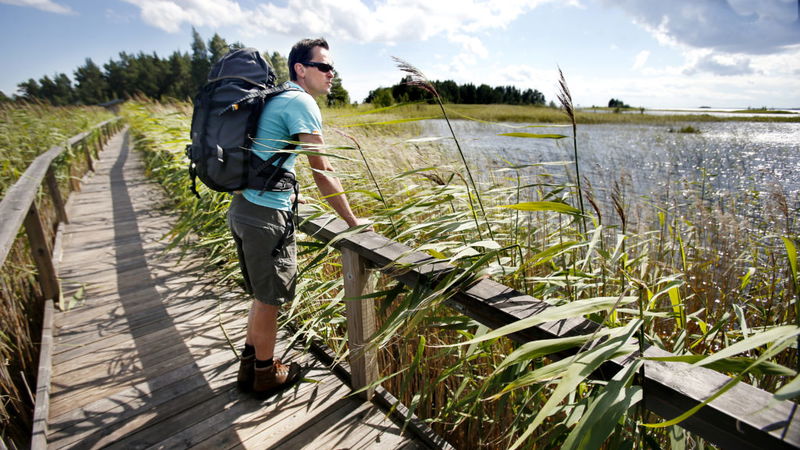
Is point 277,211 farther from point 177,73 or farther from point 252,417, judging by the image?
point 177,73

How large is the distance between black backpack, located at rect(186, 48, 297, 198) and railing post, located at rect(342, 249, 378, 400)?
440 mm

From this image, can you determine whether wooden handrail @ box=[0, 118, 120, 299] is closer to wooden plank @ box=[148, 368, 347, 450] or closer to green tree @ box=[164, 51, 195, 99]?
wooden plank @ box=[148, 368, 347, 450]

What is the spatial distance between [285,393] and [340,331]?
60 cm

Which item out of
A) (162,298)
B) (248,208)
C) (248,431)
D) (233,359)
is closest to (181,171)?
(162,298)

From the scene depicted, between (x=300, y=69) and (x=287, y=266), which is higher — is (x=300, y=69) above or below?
above

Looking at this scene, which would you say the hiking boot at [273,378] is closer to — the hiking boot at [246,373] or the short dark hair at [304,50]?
the hiking boot at [246,373]

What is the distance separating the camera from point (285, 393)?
6.08 ft

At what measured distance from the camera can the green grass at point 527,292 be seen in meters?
0.81

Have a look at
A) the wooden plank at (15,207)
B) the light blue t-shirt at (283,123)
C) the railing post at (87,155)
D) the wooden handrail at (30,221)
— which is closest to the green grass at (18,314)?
the wooden handrail at (30,221)

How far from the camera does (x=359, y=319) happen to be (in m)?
1.66

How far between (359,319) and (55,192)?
4291 millimetres

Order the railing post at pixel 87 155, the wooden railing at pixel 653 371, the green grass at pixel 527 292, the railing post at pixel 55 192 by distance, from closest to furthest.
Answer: the wooden railing at pixel 653 371 → the green grass at pixel 527 292 → the railing post at pixel 55 192 → the railing post at pixel 87 155

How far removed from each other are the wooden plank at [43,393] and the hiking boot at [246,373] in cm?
74

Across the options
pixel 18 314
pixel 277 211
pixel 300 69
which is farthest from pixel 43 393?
pixel 300 69
